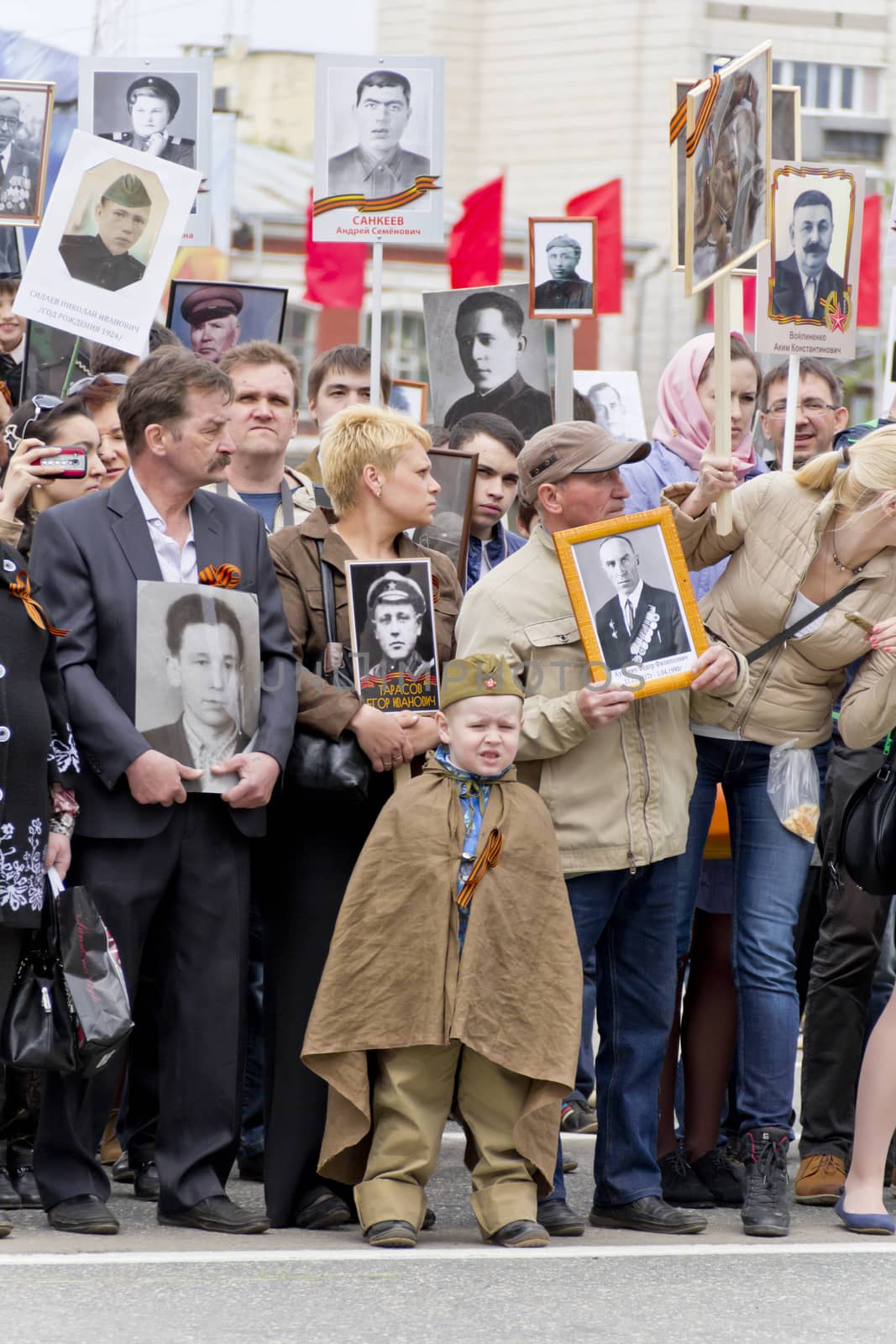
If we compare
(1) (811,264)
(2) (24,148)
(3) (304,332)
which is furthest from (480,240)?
(3) (304,332)

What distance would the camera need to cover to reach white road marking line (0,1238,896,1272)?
5035 millimetres

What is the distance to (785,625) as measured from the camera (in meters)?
5.78

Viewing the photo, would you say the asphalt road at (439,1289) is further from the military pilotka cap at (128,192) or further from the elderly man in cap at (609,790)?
the military pilotka cap at (128,192)

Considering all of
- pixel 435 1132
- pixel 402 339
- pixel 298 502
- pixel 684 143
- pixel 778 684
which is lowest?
pixel 435 1132

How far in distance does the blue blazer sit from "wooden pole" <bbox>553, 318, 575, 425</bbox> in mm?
2563

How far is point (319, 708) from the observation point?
5633 mm

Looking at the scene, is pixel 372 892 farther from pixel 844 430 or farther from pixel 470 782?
pixel 844 430

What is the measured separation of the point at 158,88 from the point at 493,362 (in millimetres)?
1691

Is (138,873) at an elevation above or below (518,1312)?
above

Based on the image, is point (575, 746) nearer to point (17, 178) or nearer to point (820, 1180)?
point (820, 1180)

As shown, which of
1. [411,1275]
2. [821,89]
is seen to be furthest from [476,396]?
[821,89]

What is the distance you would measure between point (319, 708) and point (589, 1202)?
5.38 ft

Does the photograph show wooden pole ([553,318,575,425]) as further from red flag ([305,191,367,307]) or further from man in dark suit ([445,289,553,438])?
red flag ([305,191,367,307])

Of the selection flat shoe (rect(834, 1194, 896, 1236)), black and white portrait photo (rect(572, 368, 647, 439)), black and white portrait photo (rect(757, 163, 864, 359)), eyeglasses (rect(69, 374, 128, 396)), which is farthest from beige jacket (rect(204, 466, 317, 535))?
black and white portrait photo (rect(572, 368, 647, 439))
